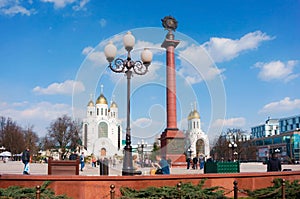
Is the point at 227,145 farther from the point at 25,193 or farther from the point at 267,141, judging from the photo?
the point at 25,193

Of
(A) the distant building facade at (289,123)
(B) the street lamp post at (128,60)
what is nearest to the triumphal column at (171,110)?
(B) the street lamp post at (128,60)

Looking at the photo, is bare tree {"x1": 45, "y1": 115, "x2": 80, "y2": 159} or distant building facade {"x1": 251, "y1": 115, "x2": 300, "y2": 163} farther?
distant building facade {"x1": 251, "y1": 115, "x2": 300, "y2": 163}

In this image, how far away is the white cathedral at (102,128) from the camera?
79.1m

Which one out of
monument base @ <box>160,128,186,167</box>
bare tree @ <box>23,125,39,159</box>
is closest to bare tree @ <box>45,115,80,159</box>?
bare tree @ <box>23,125,39,159</box>

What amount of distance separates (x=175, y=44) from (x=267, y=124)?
12205 centimetres

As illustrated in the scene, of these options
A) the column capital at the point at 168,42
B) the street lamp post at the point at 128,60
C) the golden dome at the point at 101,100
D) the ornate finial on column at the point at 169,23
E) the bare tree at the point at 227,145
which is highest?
the ornate finial on column at the point at 169,23

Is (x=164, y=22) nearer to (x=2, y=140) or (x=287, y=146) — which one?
(x=2, y=140)

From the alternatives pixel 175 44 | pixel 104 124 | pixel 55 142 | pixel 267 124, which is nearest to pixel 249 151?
pixel 104 124

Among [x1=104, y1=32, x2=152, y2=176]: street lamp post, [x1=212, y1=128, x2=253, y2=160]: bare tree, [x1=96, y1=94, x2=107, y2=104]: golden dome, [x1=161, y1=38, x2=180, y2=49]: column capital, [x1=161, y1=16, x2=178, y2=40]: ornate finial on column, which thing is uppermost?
[x1=161, y1=16, x2=178, y2=40]: ornate finial on column

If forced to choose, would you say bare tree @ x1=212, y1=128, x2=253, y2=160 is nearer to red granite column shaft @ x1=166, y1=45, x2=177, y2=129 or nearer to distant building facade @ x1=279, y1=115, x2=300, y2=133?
red granite column shaft @ x1=166, y1=45, x2=177, y2=129

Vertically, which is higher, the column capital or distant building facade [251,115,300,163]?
the column capital

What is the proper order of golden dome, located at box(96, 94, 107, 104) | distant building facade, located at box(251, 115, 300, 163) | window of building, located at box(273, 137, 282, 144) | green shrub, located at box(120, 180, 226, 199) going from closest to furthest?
1. green shrub, located at box(120, 180, 226, 199)
2. golden dome, located at box(96, 94, 107, 104)
3. distant building facade, located at box(251, 115, 300, 163)
4. window of building, located at box(273, 137, 282, 144)

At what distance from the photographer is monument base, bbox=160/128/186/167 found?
109 feet

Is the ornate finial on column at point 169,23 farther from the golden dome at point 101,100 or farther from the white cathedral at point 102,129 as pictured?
the golden dome at point 101,100
